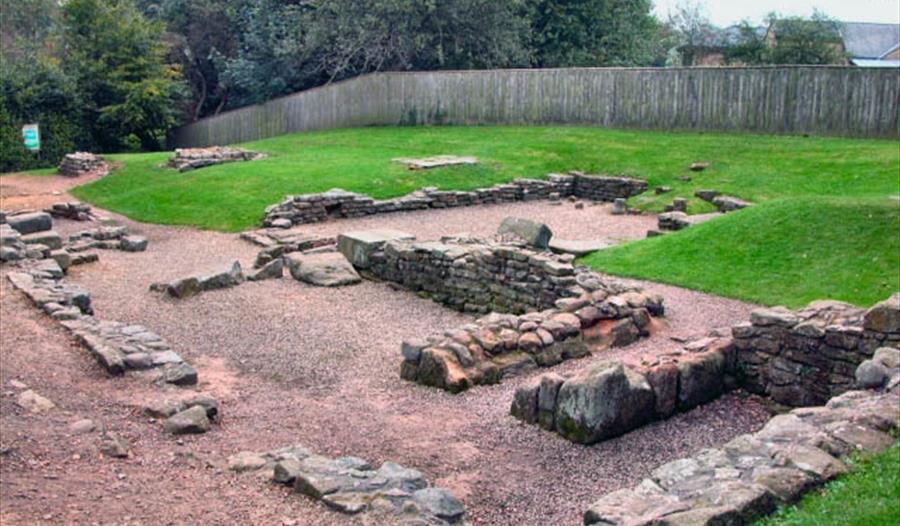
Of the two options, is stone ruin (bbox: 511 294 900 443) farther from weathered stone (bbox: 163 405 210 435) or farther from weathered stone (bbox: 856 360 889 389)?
weathered stone (bbox: 163 405 210 435)

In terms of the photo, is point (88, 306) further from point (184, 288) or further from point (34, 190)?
point (34, 190)

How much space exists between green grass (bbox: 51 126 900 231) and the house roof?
1356 inches

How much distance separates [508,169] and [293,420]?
18105 millimetres

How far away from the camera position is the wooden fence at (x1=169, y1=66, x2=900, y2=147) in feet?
84.2

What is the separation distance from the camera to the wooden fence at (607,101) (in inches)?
1010

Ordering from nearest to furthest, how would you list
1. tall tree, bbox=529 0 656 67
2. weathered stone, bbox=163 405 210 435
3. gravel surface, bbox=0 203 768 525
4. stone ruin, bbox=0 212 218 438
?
1. gravel surface, bbox=0 203 768 525
2. weathered stone, bbox=163 405 210 435
3. stone ruin, bbox=0 212 218 438
4. tall tree, bbox=529 0 656 67

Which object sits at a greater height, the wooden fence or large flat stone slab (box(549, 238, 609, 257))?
the wooden fence

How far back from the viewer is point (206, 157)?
2998 centimetres

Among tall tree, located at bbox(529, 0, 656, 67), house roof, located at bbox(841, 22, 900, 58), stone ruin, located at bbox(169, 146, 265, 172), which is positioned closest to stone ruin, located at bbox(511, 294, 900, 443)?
stone ruin, located at bbox(169, 146, 265, 172)

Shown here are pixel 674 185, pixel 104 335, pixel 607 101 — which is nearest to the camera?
pixel 104 335

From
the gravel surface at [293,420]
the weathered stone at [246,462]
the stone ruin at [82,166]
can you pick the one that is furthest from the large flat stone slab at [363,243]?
the stone ruin at [82,166]

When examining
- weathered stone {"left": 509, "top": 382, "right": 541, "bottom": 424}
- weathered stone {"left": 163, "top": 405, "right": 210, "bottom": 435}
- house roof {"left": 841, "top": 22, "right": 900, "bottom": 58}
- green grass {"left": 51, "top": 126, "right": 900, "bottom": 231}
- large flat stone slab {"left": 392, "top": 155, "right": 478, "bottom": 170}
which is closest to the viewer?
weathered stone {"left": 163, "top": 405, "right": 210, "bottom": 435}

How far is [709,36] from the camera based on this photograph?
59.0m

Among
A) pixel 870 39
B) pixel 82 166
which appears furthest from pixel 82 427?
pixel 870 39
